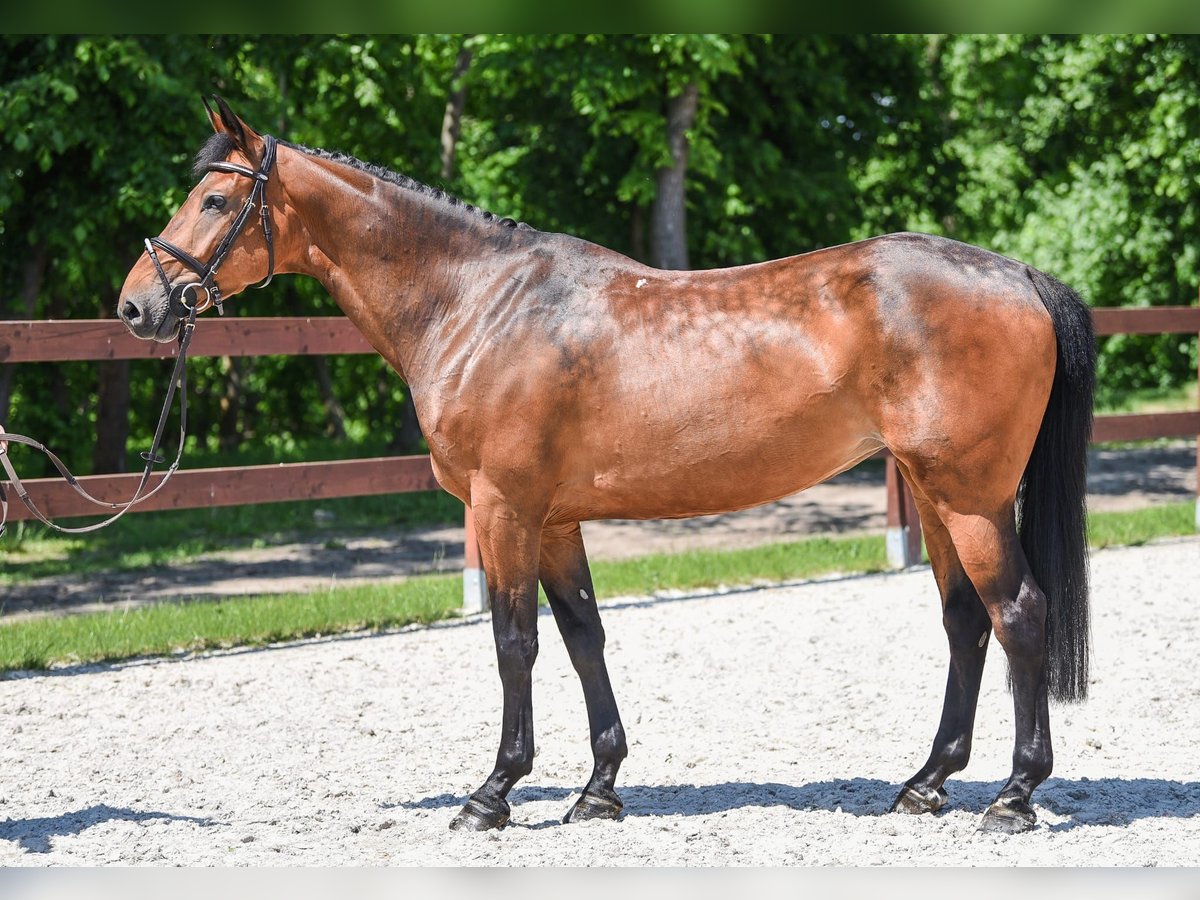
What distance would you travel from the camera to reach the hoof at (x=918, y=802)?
4.19 m

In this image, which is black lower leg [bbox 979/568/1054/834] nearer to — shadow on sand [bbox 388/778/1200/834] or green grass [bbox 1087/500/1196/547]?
shadow on sand [bbox 388/778/1200/834]

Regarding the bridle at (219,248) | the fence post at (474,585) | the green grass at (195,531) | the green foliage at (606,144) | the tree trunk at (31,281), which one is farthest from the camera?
the tree trunk at (31,281)

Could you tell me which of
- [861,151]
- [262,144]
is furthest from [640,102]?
[262,144]

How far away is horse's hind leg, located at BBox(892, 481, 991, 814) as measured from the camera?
4.22 meters

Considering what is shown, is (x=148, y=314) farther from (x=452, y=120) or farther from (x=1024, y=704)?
(x=452, y=120)

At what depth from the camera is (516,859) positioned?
378cm

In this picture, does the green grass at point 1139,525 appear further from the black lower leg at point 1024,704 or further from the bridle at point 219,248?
the bridle at point 219,248

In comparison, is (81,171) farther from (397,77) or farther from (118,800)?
(118,800)

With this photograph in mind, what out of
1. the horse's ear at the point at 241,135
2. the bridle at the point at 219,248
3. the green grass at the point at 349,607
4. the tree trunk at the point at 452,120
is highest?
the tree trunk at the point at 452,120

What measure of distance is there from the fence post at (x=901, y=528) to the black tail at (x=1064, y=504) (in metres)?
4.46

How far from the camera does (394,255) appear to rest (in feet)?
14.0

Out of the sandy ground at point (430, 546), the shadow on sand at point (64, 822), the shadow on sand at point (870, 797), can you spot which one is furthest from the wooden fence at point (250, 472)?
the shadow on sand at point (870, 797)

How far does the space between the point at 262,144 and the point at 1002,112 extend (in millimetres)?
21667

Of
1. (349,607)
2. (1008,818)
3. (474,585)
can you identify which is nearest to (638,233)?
(474,585)
